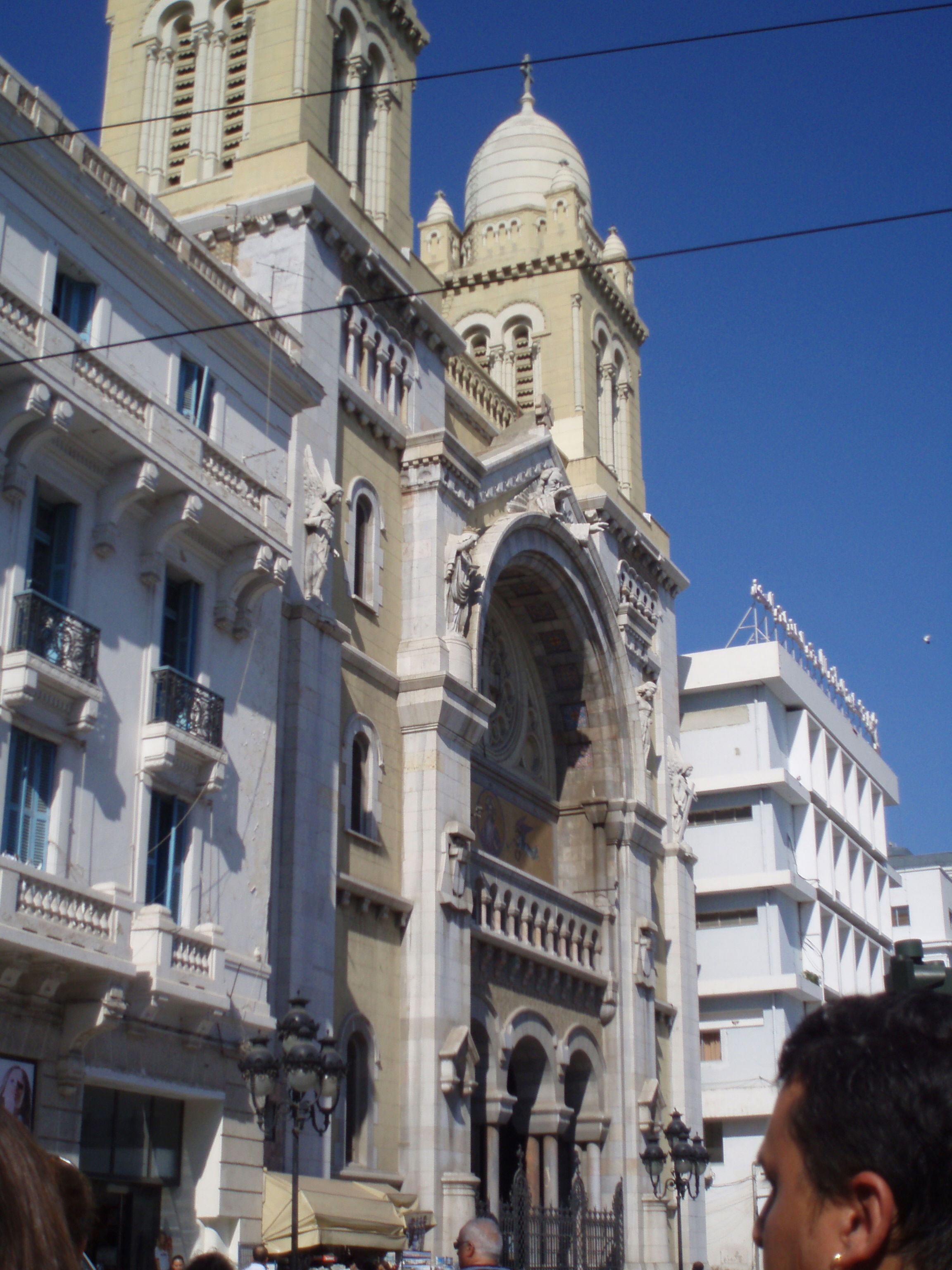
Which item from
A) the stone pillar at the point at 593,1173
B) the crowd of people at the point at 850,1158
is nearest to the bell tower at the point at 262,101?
the stone pillar at the point at 593,1173

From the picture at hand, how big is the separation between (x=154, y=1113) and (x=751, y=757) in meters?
34.3

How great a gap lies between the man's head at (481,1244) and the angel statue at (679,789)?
34.4 m

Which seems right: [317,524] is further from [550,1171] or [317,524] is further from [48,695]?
[550,1171]

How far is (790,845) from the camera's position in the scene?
51.1 meters

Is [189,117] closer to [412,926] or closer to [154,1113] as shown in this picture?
[412,926]

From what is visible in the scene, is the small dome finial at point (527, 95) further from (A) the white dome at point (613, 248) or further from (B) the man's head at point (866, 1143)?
(B) the man's head at point (866, 1143)

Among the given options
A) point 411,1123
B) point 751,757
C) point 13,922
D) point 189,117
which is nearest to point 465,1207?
point 411,1123

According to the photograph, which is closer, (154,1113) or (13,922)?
(13,922)

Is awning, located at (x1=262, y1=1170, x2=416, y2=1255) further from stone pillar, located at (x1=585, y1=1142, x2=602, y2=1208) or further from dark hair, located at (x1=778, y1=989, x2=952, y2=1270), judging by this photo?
dark hair, located at (x1=778, y1=989, x2=952, y2=1270)

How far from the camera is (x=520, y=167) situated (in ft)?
158

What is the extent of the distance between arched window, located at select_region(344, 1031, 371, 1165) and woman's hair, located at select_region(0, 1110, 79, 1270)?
2428 centimetres

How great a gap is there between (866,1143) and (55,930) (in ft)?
49.4

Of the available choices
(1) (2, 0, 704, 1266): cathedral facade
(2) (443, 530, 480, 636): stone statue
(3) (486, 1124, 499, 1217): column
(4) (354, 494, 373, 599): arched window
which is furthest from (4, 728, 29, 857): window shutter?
(3) (486, 1124, 499, 1217): column

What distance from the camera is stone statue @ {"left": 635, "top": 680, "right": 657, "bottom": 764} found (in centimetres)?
4009
